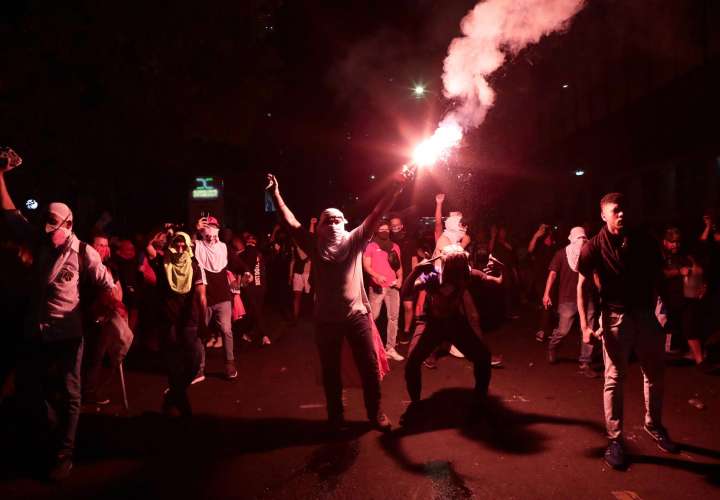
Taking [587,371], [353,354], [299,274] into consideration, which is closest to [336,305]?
[353,354]

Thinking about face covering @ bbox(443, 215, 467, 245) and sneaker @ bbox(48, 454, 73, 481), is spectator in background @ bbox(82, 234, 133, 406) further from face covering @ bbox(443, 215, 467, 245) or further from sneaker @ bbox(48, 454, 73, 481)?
face covering @ bbox(443, 215, 467, 245)

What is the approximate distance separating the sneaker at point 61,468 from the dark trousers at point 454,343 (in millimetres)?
3195

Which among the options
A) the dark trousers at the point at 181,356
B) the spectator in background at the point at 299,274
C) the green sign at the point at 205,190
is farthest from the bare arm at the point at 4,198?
the green sign at the point at 205,190

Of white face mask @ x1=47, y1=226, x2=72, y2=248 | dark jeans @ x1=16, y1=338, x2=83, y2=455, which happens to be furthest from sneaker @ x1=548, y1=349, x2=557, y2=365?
white face mask @ x1=47, y1=226, x2=72, y2=248

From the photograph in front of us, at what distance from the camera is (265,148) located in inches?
1080

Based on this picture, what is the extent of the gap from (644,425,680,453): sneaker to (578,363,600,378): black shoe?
2396 millimetres

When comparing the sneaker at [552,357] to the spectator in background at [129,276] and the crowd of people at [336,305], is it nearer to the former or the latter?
the crowd of people at [336,305]

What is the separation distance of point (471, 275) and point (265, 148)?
904 inches

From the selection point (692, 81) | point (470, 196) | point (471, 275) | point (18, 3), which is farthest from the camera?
point (470, 196)

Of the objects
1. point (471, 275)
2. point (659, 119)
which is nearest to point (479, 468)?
point (471, 275)

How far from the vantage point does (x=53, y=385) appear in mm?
4770

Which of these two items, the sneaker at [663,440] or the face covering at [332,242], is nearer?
the sneaker at [663,440]

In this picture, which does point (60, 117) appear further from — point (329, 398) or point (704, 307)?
point (704, 307)

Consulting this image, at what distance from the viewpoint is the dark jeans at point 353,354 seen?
207 inches
